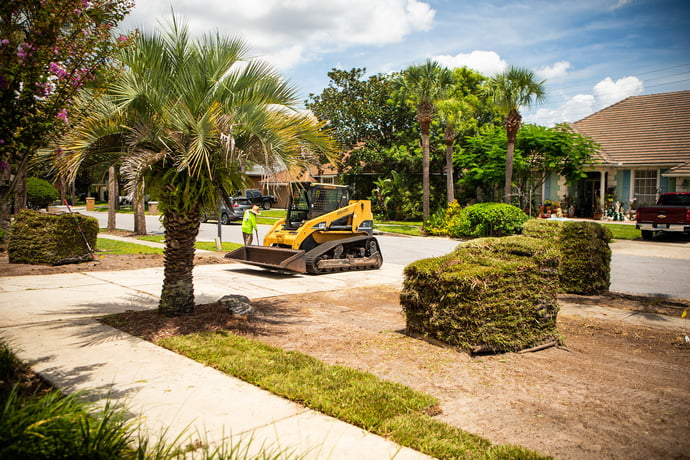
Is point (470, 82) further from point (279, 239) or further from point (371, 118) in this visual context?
point (279, 239)

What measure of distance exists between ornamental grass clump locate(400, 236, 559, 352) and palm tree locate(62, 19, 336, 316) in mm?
2429

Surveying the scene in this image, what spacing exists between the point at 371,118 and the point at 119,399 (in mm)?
30262

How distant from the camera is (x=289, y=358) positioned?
211 inches

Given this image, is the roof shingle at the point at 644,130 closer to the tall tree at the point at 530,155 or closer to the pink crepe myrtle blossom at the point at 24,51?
the tall tree at the point at 530,155

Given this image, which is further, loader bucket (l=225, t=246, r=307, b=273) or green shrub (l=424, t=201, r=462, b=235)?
green shrub (l=424, t=201, r=462, b=235)

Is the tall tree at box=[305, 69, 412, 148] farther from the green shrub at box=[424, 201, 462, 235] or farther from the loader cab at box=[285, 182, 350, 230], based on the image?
the loader cab at box=[285, 182, 350, 230]

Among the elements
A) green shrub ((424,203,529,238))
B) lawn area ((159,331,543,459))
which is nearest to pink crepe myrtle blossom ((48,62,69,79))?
lawn area ((159,331,543,459))

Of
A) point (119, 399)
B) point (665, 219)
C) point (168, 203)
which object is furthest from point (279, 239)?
point (665, 219)

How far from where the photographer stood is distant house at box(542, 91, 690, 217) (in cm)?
2709

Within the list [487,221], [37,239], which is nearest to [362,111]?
[487,221]

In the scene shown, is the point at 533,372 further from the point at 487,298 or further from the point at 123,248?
the point at 123,248

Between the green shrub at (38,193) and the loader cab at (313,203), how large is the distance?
87.0 feet

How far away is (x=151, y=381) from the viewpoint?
4660mm

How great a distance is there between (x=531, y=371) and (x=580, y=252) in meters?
5.05
